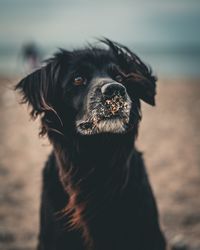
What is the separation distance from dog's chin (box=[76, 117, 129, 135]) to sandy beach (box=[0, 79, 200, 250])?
3.39 feet

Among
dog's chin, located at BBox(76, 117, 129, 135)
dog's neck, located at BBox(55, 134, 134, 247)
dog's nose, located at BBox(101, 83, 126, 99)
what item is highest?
dog's nose, located at BBox(101, 83, 126, 99)

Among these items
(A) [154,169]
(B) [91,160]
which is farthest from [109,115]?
(A) [154,169]

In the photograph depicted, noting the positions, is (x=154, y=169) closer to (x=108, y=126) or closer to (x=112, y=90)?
(x=108, y=126)

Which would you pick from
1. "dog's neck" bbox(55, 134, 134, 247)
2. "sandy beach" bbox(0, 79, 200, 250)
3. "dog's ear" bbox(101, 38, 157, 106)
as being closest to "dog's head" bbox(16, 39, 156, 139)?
"dog's ear" bbox(101, 38, 157, 106)

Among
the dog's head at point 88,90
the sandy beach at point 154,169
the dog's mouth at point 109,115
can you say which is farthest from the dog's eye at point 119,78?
the sandy beach at point 154,169

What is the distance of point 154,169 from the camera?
8.97 metres

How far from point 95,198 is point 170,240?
2013mm

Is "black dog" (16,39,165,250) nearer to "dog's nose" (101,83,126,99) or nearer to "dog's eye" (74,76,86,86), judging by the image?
"dog's eye" (74,76,86,86)

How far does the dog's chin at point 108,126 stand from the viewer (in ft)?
13.1

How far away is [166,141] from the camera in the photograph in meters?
11.0

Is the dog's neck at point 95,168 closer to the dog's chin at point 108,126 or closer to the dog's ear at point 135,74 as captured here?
the dog's chin at point 108,126

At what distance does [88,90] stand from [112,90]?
375 mm

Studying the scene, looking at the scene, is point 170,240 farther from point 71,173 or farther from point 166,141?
point 166,141

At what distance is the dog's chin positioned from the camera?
4.00 m
